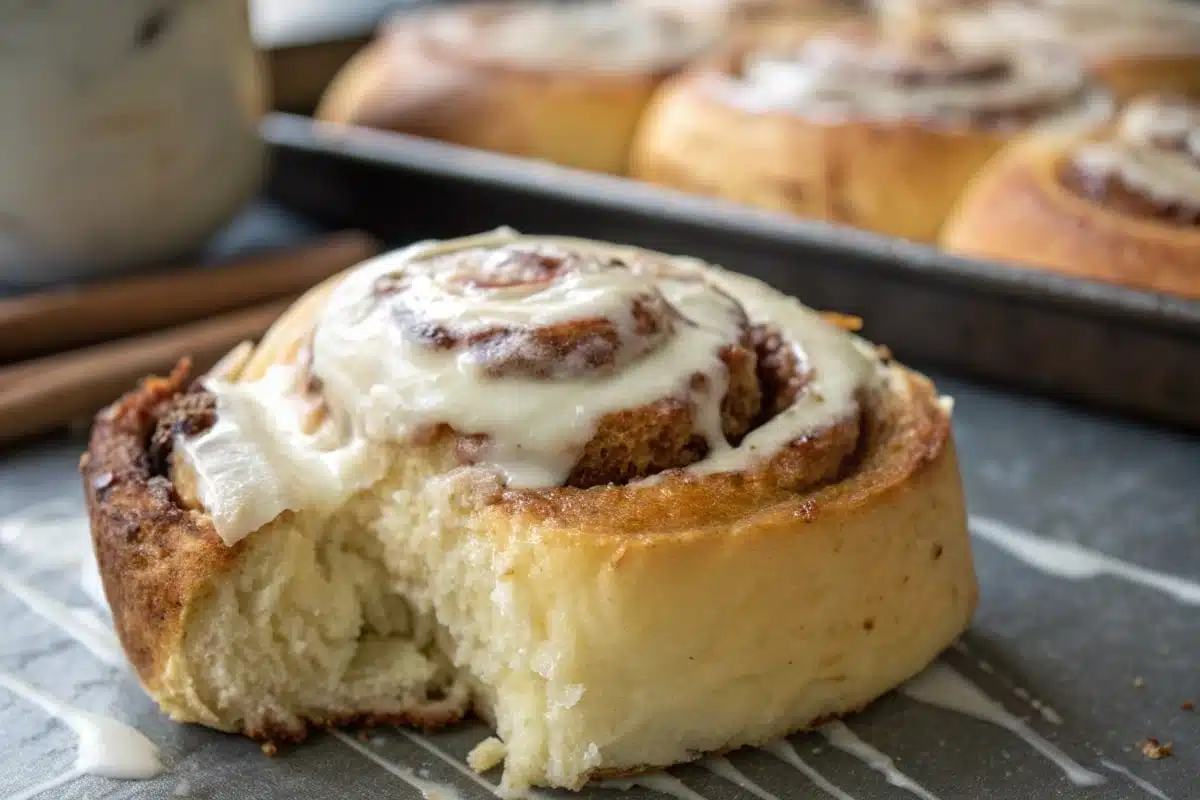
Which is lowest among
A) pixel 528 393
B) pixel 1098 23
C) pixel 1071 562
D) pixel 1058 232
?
pixel 1071 562

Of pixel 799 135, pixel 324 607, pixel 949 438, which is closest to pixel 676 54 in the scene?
pixel 799 135

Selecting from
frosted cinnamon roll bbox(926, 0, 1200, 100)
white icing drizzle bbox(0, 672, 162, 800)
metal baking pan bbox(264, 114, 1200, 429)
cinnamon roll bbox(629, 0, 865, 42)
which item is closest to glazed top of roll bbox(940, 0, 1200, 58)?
frosted cinnamon roll bbox(926, 0, 1200, 100)

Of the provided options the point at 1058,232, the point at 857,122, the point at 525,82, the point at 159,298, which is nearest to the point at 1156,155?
the point at 1058,232

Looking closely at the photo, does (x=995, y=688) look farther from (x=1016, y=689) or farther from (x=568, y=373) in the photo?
(x=568, y=373)

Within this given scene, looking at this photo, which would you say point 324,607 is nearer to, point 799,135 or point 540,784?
point 540,784

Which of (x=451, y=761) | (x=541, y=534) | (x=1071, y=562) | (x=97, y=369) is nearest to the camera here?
(x=541, y=534)

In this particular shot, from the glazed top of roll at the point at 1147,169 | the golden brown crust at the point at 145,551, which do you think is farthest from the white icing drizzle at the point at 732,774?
the glazed top of roll at the point at 1147,169
